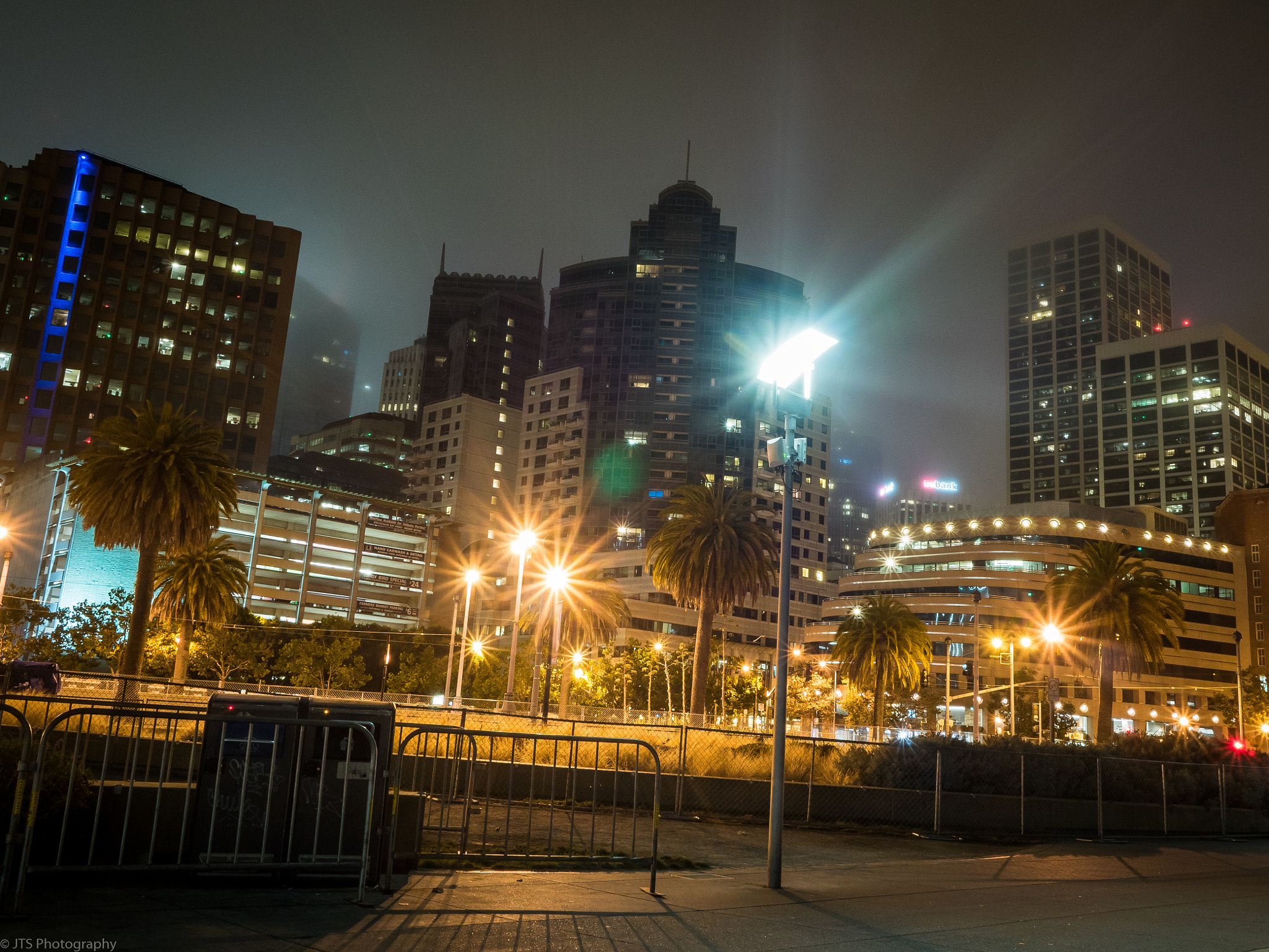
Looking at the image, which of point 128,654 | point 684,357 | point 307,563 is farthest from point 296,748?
point 684,357

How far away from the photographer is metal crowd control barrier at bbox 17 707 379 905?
31.9ft

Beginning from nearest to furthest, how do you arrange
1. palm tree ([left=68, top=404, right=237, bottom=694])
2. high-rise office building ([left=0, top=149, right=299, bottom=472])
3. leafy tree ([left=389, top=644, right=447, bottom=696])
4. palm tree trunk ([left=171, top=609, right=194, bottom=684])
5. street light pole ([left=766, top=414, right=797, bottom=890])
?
street light pole ([left=766, top=414, right=797, bottom=890]) < palm tree ([left=68, top=404, right=237, bottom=694]) < palm tree trunk ([left=171, top=609, right=194, bottom=684]) < leafy tree ([left=389, top=644, right=447, bottom=696]) < high-rise office building ([left=0, top=149, right=299, bottom=472])

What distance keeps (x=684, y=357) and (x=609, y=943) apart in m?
172

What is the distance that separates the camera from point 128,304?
129m

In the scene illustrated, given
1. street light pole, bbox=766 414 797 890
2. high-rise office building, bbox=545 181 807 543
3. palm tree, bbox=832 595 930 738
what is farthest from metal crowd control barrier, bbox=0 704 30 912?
high-rise office building, bbox=545 181 807 543

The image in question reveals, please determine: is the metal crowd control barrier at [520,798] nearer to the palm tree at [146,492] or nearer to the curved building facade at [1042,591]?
the palm tree at [146,492]

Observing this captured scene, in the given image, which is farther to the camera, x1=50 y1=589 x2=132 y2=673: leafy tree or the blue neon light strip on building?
the blue neon light strip on building

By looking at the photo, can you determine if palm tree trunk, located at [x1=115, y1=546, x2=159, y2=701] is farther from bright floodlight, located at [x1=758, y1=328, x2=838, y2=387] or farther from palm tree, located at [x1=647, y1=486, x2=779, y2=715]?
bright floodlight, located at [x1=758, y1=328, x2=838, y2=387]

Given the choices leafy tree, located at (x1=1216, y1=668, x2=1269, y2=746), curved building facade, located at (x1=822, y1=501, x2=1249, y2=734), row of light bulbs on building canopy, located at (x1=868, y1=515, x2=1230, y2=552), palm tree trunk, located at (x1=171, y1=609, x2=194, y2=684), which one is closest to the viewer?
palm tree trunk, located at (x1=171, y1=609, x2=194, y2=684)

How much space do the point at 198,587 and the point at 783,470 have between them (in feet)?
168

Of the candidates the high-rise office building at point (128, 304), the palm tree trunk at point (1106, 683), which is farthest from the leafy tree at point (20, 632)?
the palm tree trunk at point (1106, 683)

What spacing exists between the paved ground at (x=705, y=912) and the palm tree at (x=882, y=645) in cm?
4684

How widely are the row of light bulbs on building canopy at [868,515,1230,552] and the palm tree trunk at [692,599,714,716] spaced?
9746 cm

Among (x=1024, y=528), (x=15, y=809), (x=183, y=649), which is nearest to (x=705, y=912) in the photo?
(x=15, y=809)
